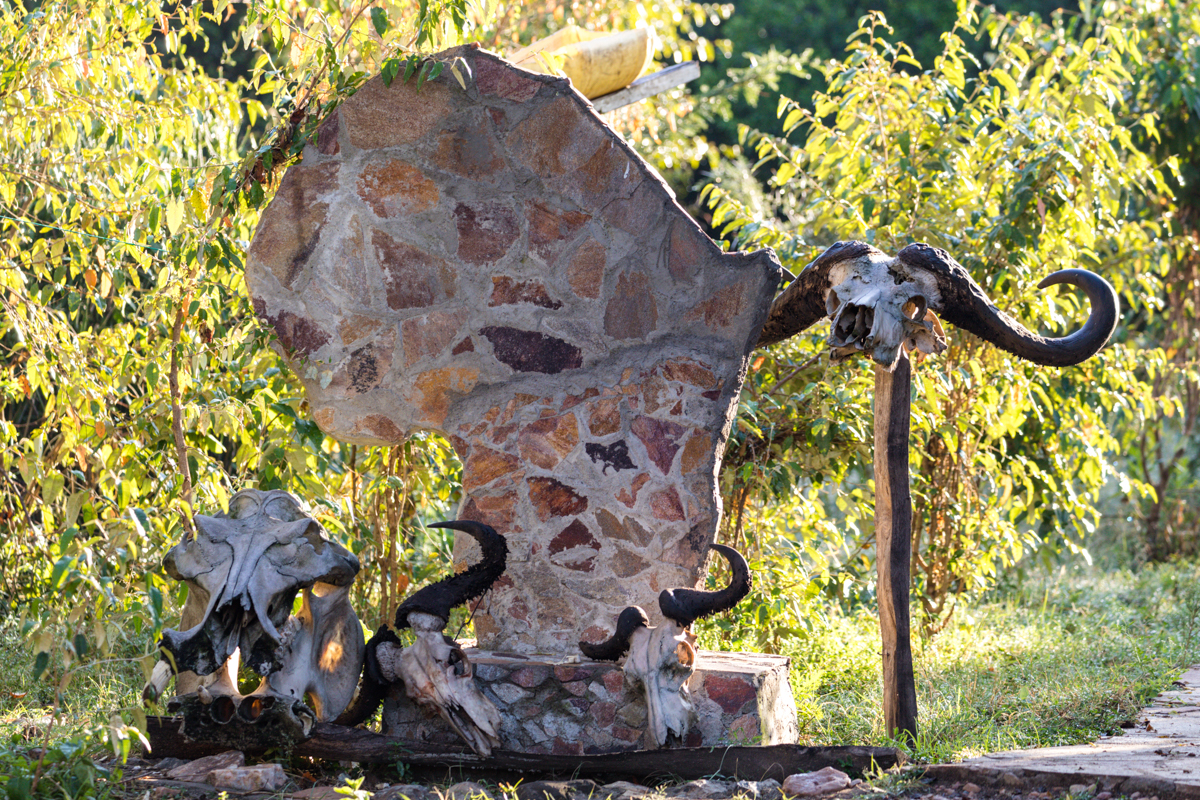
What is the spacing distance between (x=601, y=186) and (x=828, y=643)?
114 inches

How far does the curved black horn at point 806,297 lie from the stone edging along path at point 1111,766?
1711 mm

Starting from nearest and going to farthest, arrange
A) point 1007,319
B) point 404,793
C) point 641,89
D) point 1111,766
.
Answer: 1. point 1111,766
2. point 404,793
3. point 1007,319
4. point 641,89

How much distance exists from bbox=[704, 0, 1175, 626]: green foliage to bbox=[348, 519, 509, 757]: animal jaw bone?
1.94m

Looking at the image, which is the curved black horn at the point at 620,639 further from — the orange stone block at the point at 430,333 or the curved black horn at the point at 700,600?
the orange stone block at the point at 430,333

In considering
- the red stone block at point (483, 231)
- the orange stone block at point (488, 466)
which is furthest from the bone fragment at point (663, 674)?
the red stone block at point (483, 231)

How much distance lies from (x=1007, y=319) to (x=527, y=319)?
72.4 inches

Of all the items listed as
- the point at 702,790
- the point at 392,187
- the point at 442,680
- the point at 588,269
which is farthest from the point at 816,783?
the point at 392,187

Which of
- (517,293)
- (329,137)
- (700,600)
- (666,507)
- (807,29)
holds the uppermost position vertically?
(807,29)

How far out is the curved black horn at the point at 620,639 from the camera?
3760 mm

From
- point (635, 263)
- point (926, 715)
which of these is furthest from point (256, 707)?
point (926, 715)

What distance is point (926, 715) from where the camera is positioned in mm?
4441

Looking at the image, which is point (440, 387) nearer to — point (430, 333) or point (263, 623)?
point (430, 333)

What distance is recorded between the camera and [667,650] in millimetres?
3664

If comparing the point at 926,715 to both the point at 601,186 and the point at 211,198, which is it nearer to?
the point at 601,186
